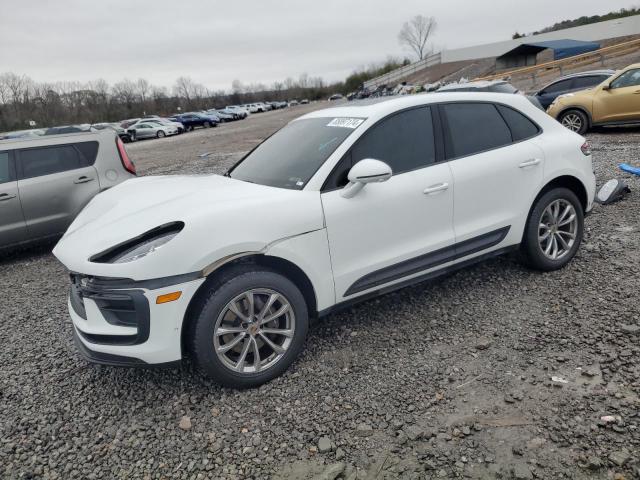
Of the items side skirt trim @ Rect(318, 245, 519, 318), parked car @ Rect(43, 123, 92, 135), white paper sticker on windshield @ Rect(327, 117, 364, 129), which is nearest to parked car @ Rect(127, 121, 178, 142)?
parked car @ Rect(43, 123, 92, 135)

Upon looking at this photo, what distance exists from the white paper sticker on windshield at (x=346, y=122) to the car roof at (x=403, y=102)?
5 cm

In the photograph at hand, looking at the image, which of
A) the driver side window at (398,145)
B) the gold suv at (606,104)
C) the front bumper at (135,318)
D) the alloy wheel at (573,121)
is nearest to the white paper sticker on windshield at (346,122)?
the driver side window at (398,145)

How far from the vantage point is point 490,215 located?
12.3 ft

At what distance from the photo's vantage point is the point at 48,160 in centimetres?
634

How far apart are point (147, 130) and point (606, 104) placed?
2992 cm

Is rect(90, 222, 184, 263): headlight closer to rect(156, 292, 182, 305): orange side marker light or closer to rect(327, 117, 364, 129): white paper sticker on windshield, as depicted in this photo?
rect(156, 292, 182, 305): orange side marker light

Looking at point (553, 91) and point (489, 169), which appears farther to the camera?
point (553, 91)

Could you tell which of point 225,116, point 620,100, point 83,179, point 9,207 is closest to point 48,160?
point 83,179

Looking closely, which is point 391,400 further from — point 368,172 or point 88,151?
point 88,151

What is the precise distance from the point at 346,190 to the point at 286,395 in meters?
1.37

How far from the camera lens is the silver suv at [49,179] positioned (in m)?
5.99

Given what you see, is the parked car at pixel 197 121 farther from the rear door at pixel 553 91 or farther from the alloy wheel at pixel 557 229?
the alloy wheel at pixel 557 229

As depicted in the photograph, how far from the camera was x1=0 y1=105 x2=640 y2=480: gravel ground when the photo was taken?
93.4 inches

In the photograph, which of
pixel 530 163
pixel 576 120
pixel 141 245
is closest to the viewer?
pixel 141 245
